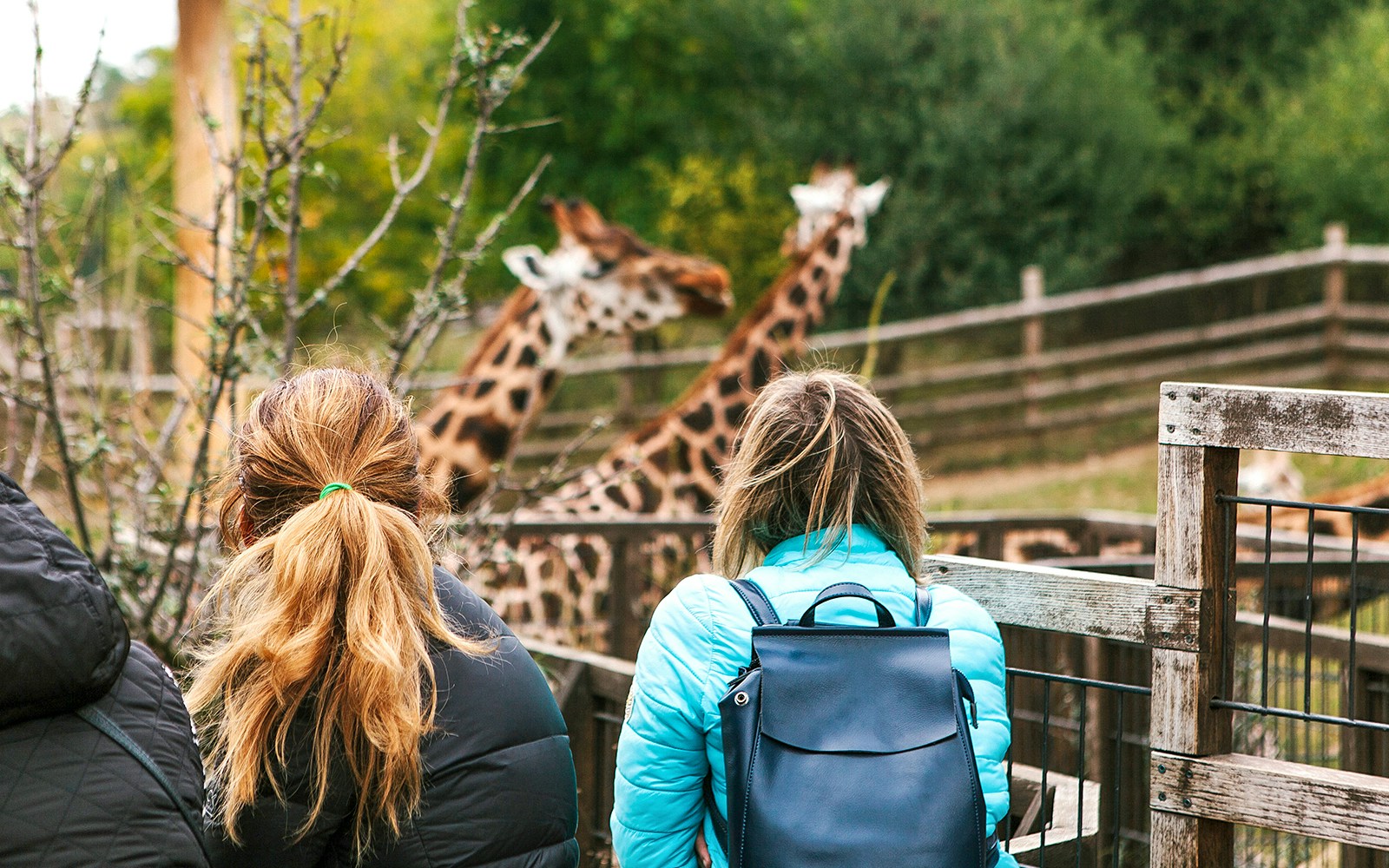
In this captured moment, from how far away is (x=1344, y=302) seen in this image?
1459 centimetres

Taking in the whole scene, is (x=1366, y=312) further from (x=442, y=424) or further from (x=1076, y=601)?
(x=1076, y=601)

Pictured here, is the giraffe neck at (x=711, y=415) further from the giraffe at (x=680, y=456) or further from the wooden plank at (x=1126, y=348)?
the wooden plank at (x=1126, y=348)

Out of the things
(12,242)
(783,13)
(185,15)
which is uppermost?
(783,13)

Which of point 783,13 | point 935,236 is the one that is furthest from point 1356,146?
point 783,13

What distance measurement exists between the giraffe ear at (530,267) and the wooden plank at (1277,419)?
5219 millimetres

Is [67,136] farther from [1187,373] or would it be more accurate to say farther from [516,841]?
[1187,373]

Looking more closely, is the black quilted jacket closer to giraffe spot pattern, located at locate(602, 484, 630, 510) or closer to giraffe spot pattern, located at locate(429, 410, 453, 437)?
giraffe spot pattern, located at locate(602, 484, 630, 510)

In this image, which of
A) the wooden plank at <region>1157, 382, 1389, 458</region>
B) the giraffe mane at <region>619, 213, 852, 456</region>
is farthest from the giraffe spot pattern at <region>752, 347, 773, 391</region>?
the wooden plank at <region>1157, 382, 1389, 458</region>

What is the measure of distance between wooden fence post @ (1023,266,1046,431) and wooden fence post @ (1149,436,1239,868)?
1132 centimetres

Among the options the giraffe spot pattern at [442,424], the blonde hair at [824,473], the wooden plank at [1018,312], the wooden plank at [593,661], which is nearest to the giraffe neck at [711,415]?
the giraffe spot pattern at [442,424]

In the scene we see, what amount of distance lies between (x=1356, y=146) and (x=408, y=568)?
52.9 feet

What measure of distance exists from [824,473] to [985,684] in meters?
0.40

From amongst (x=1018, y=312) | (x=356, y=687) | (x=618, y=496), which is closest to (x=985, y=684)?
(x=356, y=687)

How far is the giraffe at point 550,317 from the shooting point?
7.41m
